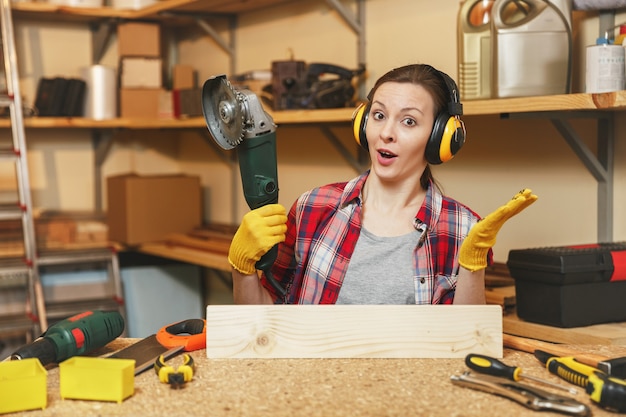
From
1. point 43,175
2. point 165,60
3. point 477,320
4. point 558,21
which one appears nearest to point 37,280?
point 43,175

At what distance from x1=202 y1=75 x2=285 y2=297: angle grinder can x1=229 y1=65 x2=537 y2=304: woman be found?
175 mm

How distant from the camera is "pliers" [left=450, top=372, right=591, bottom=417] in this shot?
1.23 metres

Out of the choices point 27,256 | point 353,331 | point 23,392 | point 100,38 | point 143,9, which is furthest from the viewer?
point 100,38

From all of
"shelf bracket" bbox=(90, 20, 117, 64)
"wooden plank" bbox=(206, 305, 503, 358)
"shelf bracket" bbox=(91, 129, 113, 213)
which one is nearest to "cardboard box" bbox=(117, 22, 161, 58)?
"shelf bracket" bbox=(90, 20, 117, 64)

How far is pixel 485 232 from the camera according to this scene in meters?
1.67

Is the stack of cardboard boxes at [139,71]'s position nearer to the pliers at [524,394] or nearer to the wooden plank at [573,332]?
the wooden plank at [573,332]

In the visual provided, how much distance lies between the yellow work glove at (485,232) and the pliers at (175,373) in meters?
0.63

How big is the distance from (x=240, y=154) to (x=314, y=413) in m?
0.68

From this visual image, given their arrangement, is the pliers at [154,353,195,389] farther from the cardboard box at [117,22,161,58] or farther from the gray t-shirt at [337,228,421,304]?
the cardboard box at [117,22,161,58]

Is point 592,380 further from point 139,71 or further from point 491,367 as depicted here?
point 139,71

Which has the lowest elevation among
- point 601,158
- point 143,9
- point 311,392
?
point 311,392

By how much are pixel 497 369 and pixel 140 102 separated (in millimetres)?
3394

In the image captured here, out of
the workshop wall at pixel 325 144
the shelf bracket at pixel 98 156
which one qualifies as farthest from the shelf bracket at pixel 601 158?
the shelf bracket at pixel 98 156

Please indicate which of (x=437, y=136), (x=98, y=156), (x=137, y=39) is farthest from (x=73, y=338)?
(x=98, y=156)
